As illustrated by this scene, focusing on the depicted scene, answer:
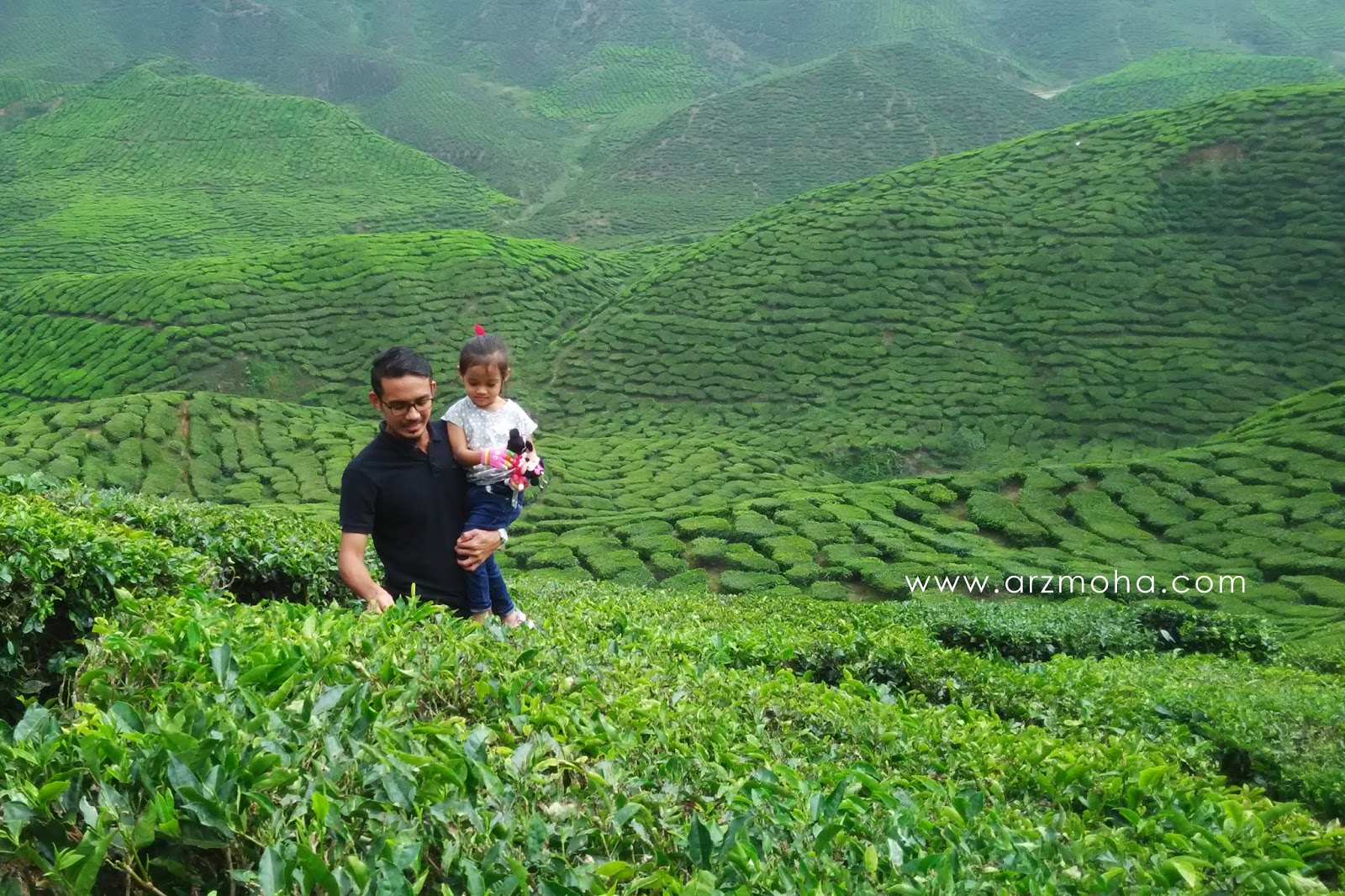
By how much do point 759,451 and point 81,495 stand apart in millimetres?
11226

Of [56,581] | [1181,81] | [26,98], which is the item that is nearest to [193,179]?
[26,98]

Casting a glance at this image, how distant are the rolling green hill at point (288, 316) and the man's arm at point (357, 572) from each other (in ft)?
51.9

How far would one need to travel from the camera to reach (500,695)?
2.56 m

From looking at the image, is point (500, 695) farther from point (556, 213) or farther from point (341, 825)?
point (556, 213)

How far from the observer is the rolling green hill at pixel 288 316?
1894 cm

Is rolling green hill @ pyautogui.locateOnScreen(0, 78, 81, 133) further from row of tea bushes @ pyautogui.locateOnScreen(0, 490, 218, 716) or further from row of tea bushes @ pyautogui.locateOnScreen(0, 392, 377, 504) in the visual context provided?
row of tea bushes @ pyautogui.locateOnScreen(0, 490, 218, 716)

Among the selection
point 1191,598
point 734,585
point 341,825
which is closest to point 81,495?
point 341,825

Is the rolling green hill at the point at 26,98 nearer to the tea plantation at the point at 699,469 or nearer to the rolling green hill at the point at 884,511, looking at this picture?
the tea plantation at the point at 699,469

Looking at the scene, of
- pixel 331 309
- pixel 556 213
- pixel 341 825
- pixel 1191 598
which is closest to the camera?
pixel 341 825

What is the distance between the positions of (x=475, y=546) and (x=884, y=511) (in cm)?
871

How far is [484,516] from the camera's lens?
361 centimetres

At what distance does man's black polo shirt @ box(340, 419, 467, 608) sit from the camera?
11.0ft

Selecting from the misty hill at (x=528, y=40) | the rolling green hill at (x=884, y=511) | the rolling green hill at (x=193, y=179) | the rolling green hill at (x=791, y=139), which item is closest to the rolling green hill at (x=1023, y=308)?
the rolling green hill at (x=884, y=511)

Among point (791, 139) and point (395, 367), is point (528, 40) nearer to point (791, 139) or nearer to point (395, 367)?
point (791, 139)
